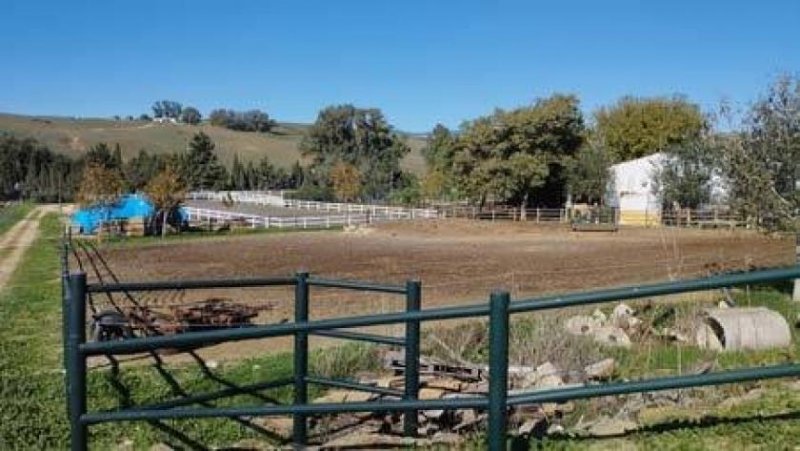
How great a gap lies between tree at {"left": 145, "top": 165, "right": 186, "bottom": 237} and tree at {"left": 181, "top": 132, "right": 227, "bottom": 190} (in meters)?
59.6

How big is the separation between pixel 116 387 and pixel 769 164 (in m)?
14.5

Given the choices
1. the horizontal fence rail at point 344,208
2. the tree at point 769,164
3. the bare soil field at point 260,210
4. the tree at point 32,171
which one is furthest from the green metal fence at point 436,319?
the tree at point 32,171

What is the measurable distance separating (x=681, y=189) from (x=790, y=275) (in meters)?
59.7

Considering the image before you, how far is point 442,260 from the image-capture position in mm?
33438

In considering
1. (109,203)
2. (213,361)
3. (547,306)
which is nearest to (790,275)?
(547,306)

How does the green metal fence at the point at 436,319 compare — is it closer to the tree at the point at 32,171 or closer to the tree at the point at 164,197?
the tree at the point at 164,197

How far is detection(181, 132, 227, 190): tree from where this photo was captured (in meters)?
117

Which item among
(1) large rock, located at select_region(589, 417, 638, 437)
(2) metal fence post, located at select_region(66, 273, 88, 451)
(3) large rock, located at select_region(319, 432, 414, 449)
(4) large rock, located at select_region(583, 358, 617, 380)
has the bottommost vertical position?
(4) large rock, located at select_region(583, 358, 617, 380)

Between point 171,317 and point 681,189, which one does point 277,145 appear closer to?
point 681,189

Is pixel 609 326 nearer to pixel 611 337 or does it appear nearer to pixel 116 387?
pixel 611 337

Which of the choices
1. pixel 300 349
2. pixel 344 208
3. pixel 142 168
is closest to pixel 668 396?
pixel 300 349

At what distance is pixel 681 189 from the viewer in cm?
6166

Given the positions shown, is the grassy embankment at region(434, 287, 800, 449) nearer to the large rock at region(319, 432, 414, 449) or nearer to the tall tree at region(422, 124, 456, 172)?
the large rock at region(319, 432, 414, 449)

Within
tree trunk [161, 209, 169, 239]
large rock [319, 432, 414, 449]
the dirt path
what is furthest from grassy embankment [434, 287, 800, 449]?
tree trunk [161, 209, 169, 239]
